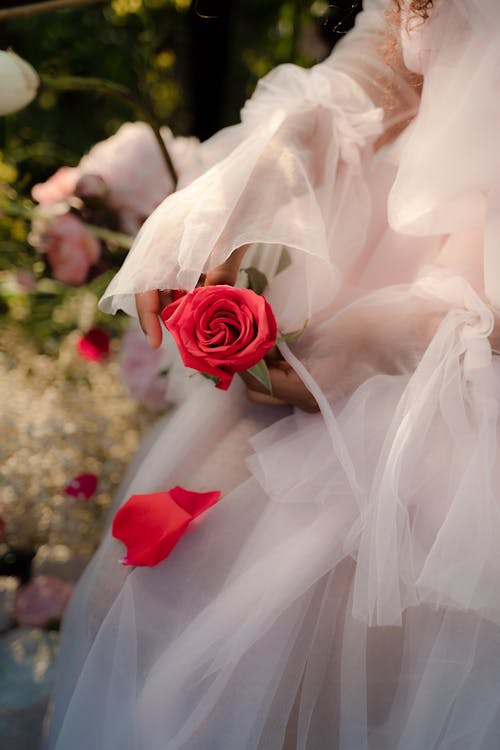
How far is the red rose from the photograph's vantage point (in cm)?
70

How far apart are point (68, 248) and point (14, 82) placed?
0.30 m

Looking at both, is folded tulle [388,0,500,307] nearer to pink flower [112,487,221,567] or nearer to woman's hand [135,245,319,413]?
woman's hand [135,245,319,413]

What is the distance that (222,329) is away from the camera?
71 centimetres

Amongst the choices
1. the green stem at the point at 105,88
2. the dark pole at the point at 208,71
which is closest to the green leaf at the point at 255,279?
the green stem at the point at 105,88

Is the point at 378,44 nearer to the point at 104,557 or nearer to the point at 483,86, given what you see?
the point at 483,86

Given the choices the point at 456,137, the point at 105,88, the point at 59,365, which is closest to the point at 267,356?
the point at 456,137

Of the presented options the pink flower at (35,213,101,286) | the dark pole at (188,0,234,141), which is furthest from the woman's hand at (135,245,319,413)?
the dark pole at (188,0,234,141)

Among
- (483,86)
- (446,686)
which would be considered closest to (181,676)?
(446,686)

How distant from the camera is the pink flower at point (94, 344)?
1414 mm

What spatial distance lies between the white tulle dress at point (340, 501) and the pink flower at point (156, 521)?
0.02 m

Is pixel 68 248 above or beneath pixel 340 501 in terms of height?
above

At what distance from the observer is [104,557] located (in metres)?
0.93

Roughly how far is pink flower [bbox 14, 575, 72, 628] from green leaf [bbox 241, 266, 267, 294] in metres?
0.68

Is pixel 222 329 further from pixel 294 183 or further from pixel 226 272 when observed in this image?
pixel 294 183
